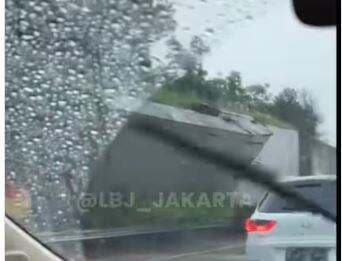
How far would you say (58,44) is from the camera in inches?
74.4

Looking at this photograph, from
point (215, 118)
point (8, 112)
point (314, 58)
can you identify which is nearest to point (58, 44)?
point (8, 112)

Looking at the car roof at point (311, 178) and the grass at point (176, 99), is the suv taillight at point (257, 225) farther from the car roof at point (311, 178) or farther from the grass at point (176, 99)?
the grass at point (176, 99)

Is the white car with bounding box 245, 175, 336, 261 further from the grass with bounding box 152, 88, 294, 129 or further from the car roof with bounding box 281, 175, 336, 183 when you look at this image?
the grass with bounding box 152, 88, 294, 129

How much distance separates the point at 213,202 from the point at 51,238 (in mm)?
353

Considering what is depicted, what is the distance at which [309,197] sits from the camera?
179 centimetres

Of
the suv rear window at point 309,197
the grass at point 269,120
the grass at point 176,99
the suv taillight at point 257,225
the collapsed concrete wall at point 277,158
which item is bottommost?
the suv taillight at point 257,225

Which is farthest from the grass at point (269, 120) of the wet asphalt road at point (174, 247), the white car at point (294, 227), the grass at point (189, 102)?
the wet asphalt road at point (174, 247)

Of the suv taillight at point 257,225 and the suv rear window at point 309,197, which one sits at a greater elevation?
the suv rear window at point 309,197

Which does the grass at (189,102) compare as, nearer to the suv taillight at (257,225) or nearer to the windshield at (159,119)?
the windshield at (159,119)

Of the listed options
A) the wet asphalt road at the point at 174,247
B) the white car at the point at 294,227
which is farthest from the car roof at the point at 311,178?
the wet asphalt road at the point at 174,247

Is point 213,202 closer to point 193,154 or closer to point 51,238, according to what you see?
point 193,154

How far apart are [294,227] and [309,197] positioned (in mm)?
65

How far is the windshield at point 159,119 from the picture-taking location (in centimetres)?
178

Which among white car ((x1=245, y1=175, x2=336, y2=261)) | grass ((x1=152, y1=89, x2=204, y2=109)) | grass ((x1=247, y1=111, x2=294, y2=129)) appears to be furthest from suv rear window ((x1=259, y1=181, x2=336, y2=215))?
grass ((x1=152, y1=89, x2=204, y2=109))
